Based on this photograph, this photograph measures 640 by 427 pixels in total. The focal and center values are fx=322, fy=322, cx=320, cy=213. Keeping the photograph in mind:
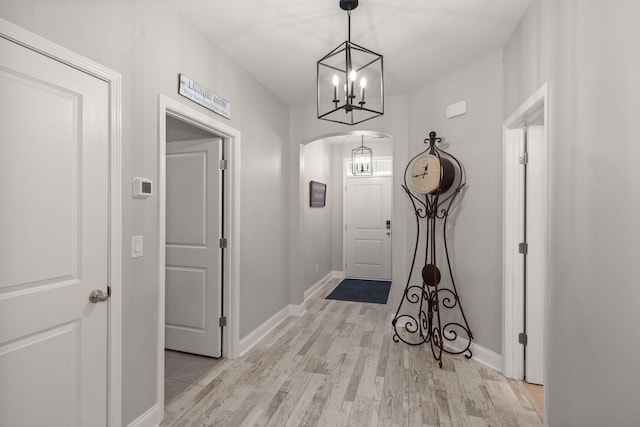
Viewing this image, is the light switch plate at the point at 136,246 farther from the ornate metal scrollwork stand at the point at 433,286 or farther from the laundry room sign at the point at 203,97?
the ornate metal scrollwork stand at the point at 433,286

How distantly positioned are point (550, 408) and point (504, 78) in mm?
2330

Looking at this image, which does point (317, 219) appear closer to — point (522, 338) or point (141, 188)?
point (522, 338)

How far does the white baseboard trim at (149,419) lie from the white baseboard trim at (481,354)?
2494 millimetres

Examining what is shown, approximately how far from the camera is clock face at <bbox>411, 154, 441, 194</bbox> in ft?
9.27

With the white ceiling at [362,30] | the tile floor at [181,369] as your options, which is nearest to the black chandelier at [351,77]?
the white ceiling at [362,30]

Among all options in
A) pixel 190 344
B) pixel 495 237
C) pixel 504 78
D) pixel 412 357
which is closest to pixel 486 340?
pixel 412 357

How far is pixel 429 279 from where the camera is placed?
3.05m

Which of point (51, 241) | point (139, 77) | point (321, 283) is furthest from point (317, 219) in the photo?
point (51, 241)

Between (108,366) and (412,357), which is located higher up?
(108,366)

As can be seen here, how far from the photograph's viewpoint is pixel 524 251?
2.45m

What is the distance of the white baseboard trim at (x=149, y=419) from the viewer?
1855 millimetres

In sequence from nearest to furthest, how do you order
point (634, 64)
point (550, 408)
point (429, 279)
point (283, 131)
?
point (634, 64) → point (550, 408) → point (429, 279) → point (283, 131)

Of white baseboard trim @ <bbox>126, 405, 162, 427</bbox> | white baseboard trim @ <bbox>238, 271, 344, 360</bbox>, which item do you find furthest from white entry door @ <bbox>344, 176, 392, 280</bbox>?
white baseboard trim @ <bbox>126, 405, 162, 427</bbox>

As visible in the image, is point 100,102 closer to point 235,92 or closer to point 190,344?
point 235,92
